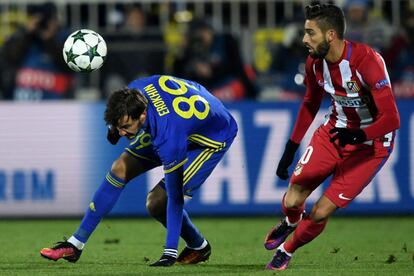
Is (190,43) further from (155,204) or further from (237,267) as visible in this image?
(237,267)

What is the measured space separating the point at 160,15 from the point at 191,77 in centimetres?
161

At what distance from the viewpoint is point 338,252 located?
10.2 metres

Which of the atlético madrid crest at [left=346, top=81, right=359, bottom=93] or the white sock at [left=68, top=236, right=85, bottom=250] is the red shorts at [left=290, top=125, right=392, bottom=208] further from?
the white sock at [left=68, top=236, right=85, bottom=250]

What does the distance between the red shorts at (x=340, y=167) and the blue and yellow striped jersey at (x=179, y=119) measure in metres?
0.76

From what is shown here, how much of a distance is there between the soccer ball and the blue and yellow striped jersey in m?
0.76

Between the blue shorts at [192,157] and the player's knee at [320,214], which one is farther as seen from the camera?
the blue shorts at [192,157]

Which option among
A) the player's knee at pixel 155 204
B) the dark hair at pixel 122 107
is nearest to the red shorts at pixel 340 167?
the player's knee at pixel 155 204

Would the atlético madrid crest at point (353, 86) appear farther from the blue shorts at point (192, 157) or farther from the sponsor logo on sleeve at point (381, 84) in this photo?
the blue shorts at point (192, 157)

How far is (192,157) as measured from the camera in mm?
9070

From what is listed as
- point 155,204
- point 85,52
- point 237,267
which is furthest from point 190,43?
point 237,267

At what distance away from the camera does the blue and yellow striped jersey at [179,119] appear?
8445 mm

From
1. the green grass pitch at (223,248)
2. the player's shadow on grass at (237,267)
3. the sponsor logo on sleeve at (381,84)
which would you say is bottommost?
the green grass pitch at (223,248)

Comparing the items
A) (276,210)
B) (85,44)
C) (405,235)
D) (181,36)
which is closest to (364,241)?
(405,235)

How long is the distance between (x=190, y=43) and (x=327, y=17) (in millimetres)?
6435
